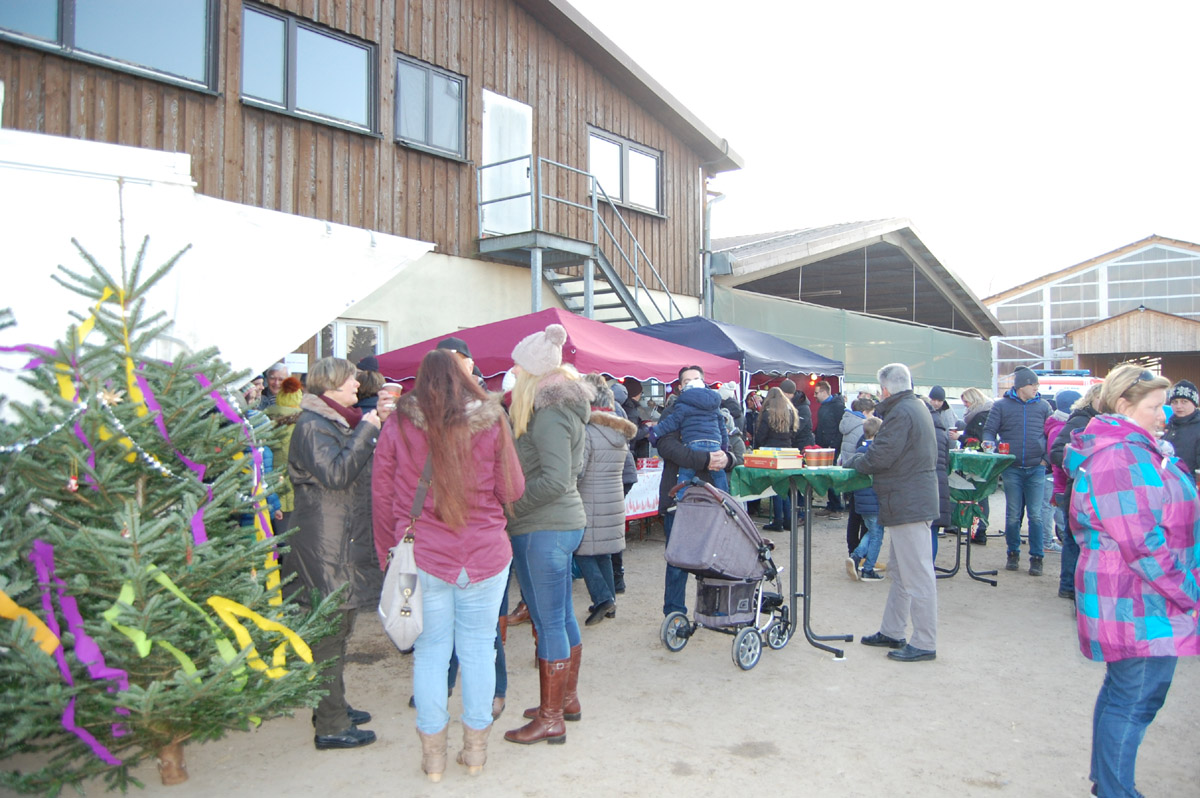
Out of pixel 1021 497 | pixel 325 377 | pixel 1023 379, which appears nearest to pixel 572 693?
pixel 325 377

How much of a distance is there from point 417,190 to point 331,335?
7.02ft

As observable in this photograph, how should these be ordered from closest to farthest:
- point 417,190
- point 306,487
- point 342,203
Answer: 1. point 306,487
2. point 342,203
3. point 417,190

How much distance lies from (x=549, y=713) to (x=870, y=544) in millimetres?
4438

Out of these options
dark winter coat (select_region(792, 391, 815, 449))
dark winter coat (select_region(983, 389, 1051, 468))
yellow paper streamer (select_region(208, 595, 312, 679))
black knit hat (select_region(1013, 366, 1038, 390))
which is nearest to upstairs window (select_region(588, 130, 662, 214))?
dark winter coat (select_region(792, 391, 815, 449))

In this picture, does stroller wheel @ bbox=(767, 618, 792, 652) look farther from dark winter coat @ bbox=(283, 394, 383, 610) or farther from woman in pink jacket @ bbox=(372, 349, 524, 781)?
dark winter coat @ bbox=(283, 394, 383, 610)

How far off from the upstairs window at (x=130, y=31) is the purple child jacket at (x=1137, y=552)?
8662 mm

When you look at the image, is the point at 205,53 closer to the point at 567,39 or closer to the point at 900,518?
the point at 567,39

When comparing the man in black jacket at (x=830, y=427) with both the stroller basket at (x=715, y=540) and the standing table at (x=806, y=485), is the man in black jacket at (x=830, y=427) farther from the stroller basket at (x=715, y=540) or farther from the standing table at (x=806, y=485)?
the stroller basket at (x=715, y=540)

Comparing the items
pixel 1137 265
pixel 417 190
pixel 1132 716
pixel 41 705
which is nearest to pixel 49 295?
pixel 41 705

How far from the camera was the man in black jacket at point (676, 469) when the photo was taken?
18.0 ft

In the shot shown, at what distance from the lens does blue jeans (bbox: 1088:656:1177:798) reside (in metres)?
3.00

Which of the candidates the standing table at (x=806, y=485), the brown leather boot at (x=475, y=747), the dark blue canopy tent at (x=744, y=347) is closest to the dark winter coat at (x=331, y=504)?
the brown leather boot at (x=475, y=747)

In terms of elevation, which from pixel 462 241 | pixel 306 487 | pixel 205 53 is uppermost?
pixel 205 53

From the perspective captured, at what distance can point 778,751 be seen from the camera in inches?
149
